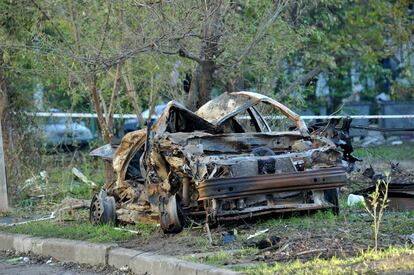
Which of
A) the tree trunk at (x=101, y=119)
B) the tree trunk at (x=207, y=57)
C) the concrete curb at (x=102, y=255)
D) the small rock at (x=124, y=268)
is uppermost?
the tree trunk at (x=207, y=57)

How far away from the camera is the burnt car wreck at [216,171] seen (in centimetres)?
930

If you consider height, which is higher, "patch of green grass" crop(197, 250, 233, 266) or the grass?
the grass

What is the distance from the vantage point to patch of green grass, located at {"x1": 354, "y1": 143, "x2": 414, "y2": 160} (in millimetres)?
16737

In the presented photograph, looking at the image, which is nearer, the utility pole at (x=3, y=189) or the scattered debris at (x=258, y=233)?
the scattered debris at (x=258, y=233)

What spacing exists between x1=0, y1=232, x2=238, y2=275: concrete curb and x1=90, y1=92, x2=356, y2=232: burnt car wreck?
0.84 m

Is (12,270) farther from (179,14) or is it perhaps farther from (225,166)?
(179,14)

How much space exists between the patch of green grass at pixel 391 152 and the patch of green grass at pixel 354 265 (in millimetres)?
9272

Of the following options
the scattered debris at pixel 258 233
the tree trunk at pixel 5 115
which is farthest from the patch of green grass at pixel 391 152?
the scattered debris at pixel 258 233

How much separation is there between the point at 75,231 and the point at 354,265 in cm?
466

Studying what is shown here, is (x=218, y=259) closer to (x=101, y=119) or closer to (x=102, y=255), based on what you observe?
(x=102, y=255)

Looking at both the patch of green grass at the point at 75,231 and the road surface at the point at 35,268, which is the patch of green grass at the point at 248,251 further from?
the patch of green grass at the point at 75,231

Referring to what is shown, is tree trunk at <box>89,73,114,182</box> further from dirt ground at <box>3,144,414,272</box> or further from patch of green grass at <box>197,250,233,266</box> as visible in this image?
patch of green grass at <box>197,250,233,266</box>

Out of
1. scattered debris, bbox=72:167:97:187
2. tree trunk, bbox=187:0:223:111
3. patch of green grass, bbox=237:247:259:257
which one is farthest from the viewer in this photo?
scattered debris, bbox=72:167:97:187

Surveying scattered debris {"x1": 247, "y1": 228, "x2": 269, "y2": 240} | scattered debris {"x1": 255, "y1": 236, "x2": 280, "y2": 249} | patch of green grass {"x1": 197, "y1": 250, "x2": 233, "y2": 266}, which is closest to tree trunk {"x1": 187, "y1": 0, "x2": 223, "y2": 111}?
scattered debris {"x1": 247, "y1": 228, "x2": 269, "y2": 240}
